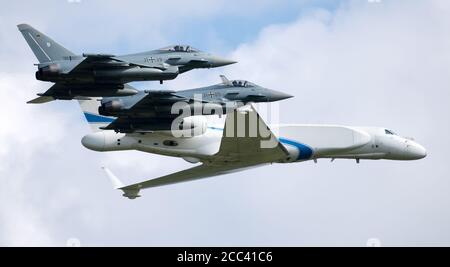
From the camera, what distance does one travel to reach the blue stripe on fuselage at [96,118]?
80.3 meters

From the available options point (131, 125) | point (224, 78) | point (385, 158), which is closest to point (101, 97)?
point (131, 125)

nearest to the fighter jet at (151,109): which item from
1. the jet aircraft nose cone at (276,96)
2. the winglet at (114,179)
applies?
the jet aircraft nose cone at (276,96)

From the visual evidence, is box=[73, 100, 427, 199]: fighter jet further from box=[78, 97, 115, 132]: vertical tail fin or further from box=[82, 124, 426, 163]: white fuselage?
box=[78, 97, 115, 132]: vertical tail fin

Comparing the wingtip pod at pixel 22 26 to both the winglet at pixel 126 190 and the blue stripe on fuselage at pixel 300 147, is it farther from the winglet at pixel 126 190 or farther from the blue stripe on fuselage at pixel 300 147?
the blue stripe on fuselage at pixel 300 147

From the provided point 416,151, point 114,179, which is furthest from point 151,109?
point 416,151

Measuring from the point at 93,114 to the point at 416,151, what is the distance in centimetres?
2180

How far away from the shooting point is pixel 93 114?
80625 mm

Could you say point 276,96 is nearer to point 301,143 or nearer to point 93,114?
point 301,143

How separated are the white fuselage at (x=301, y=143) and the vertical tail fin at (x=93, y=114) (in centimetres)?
417

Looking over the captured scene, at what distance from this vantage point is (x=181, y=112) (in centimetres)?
7525

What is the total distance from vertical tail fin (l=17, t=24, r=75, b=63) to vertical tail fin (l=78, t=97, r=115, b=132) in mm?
6486
